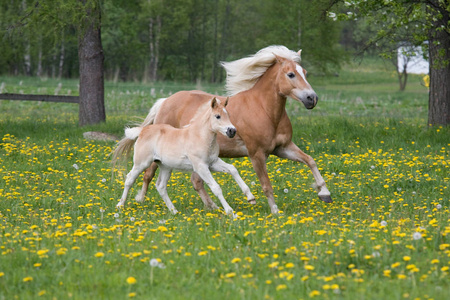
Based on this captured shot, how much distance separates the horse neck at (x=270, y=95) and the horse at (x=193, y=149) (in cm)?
80

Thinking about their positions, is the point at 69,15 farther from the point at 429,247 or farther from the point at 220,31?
the point at 220,31

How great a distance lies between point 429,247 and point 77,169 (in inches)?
295

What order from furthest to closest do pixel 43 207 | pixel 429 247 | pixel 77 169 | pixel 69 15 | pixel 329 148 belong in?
pixel 69 15
pixel 329 148
pixel 77 169
pixel 43 207
pixel 429 247

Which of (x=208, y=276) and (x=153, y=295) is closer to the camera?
(x=153, y=295)

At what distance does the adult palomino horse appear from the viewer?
26.5 ft

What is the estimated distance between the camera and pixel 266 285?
443 cm

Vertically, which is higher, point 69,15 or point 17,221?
point 69,15

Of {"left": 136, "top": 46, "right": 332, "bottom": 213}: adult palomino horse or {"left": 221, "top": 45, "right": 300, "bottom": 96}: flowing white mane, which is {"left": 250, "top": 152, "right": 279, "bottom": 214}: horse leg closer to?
{"left": 136, "top": 46, "right": 332, "bottom": 213}: adult palomino horse

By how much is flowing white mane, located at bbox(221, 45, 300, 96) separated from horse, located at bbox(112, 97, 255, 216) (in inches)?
40.8

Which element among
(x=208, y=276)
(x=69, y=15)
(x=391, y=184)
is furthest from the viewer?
(x=69, y=15)

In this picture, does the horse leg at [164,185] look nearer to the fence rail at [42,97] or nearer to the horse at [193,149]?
the horse at [193,149]

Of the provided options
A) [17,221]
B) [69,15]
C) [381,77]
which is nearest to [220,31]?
[381,77]

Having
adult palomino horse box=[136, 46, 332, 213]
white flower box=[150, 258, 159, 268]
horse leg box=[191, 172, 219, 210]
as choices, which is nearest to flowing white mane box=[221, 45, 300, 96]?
adult palomino horse box=[136, 46, 332, 213]

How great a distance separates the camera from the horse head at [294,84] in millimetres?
7801
